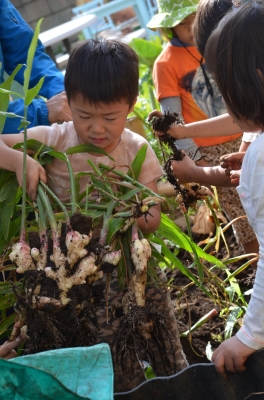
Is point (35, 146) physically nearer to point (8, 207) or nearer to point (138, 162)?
point (8, 207)

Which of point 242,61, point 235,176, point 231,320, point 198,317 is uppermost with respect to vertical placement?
point 242,61

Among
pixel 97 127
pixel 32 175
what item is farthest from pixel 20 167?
pixel 97 127

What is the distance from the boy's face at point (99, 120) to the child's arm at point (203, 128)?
34 cm

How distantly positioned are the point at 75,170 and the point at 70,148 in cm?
12

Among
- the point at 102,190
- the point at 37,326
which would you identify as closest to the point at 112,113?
the point at 102,190

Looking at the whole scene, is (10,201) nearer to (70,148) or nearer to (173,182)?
(70,148)

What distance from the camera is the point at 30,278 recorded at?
1.44 m

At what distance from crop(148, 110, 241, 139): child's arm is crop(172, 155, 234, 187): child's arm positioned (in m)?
0.11

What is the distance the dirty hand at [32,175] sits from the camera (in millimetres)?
1670

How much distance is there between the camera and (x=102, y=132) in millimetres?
1866

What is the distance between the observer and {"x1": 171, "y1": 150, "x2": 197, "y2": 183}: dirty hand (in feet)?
7.33

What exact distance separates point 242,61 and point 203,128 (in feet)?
2.57

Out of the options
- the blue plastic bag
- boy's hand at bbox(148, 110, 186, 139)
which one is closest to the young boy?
boy's hand at bbox(148, 110, 186, 139)

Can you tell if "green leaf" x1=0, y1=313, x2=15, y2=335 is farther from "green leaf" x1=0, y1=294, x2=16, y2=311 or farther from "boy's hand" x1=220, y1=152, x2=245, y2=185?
"boy's hand" x1=220, y1=152, x2=245, y2=185
